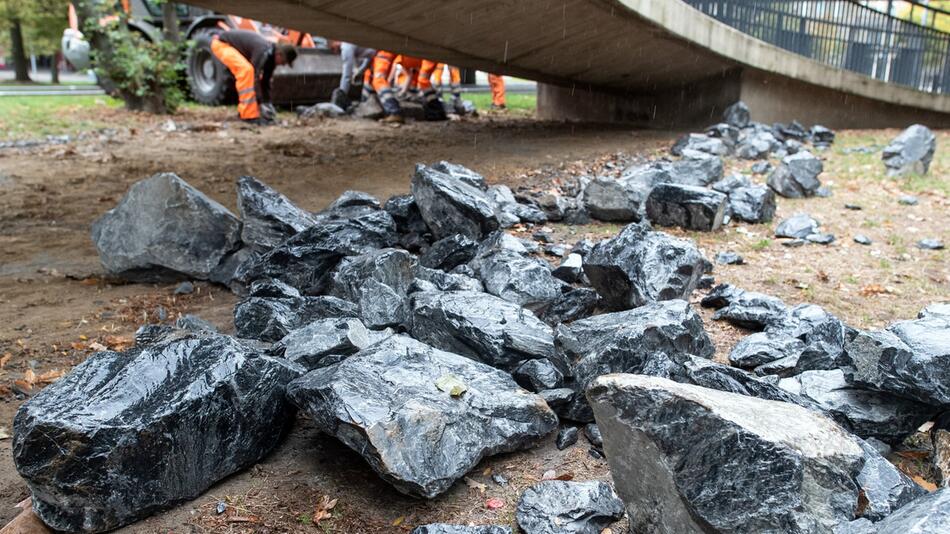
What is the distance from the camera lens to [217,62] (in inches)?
515

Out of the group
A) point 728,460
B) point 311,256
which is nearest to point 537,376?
point 728,460

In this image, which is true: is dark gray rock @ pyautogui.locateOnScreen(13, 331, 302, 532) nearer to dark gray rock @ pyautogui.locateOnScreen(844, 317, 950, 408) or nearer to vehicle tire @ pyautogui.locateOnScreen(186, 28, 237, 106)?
dark gray rock @ pyautogui.locateOnScreen(844, 317, 950, 408)

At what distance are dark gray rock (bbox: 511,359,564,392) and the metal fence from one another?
276 inches

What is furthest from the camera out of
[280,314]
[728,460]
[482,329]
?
[280,314]

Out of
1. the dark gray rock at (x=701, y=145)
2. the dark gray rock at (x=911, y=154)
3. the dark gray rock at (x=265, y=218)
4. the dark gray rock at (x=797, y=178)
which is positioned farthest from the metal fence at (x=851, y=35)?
the dark gray rock at (x=265, y=218)

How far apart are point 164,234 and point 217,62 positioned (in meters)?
9.80

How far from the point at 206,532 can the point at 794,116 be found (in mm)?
10364

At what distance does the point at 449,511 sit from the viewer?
91.0 inches

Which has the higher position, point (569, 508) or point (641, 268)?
point (641, 268)

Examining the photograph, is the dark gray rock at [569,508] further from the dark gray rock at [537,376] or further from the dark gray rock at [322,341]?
the dark gray rock at [322,341]

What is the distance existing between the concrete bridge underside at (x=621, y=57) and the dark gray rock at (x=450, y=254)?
3.26m

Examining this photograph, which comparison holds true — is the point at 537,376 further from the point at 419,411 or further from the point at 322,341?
the point at 322,341

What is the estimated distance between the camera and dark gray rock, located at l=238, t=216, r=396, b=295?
3984mm

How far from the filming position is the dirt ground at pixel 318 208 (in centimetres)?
237
